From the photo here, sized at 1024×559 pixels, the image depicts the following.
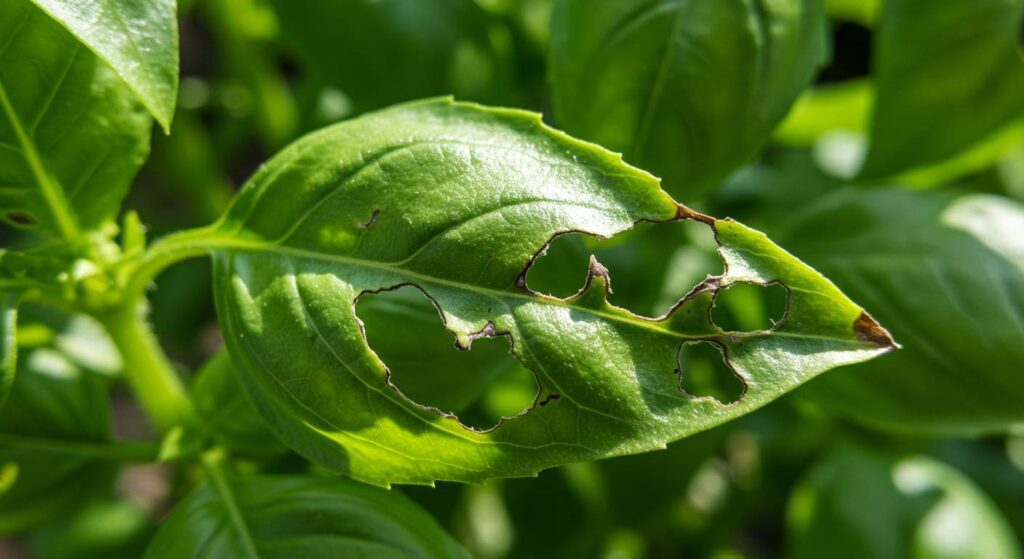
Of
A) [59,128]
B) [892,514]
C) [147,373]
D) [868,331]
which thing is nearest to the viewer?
[868,331]

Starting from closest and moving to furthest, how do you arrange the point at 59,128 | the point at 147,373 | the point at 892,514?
the point at 59,128, the point at 147,373, the point at 892,514

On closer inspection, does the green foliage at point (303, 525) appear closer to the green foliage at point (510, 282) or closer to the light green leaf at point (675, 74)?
the green foliage at point (510, 282)

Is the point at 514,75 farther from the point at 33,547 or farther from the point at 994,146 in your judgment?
the point at 33,547

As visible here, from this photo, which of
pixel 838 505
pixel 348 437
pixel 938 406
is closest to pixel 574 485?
pixel 838 505

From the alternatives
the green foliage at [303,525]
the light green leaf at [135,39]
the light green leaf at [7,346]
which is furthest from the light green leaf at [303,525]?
the light green leaf at [135,39]

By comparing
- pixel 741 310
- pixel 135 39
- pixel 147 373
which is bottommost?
pixel 741 310

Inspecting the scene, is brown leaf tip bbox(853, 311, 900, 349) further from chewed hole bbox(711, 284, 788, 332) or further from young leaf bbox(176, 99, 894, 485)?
chewed hole bbox(711, 284, 788, 332)

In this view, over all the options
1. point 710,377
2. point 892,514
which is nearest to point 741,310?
point 710,377

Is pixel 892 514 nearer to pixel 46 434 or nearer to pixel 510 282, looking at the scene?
pixel 510 282
